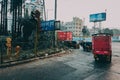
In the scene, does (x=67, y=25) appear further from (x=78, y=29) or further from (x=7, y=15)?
(x=7, y=15)

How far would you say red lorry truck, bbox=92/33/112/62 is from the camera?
21375 millimetres

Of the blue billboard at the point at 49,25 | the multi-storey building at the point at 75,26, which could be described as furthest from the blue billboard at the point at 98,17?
the multi-storey building at the point at 75,26

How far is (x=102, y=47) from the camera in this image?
70.8 ft

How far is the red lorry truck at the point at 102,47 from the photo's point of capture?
70.1 feet

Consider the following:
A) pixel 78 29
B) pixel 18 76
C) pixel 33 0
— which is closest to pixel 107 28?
pixel 78 29

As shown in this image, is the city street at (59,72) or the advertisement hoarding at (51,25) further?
the advertisement hoarding at (51,25)

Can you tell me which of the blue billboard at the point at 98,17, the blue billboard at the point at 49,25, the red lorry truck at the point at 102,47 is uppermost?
the blue billboard at the point at 98,17

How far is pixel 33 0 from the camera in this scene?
39.5 m

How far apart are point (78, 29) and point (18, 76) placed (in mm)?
163960

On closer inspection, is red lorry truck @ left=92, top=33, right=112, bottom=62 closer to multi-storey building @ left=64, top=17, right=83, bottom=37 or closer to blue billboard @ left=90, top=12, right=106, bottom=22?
blue billboard @ left=90, top=12, right=106, bottom=22

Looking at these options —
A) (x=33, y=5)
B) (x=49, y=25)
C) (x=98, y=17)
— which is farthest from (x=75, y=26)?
(x=49, y=25)

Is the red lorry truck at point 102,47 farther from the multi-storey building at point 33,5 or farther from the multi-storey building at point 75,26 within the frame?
the multi-storey building at point 75,26

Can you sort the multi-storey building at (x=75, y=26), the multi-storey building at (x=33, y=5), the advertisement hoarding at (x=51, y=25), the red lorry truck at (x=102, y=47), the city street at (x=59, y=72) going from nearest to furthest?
the city street at (x=59, y=72) → the red lorry truck at (x=102, y=47) → the advertisement hoarding at (x=51, y=25) → the multi-storey building at (x=33, y=5) → the multi-storey building at (x=75, y=26)

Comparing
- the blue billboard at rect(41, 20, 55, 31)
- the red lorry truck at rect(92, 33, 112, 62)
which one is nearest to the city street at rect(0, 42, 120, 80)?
the red lorry truck at rect(92, 33, 112, 62)
